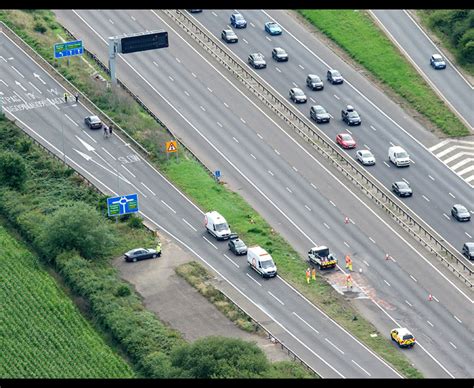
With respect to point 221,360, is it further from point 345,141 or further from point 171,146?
point 345,141

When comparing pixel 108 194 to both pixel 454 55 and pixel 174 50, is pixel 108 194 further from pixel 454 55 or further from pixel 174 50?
pixel 454 55

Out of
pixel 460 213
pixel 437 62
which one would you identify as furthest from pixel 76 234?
pixel 437 62

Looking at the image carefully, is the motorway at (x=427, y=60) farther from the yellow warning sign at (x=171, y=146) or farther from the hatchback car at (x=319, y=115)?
the yellow warning sign at (x=171, y=146)

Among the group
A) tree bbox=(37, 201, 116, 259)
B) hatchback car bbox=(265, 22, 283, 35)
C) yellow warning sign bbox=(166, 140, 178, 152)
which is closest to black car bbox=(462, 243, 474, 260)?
yellow warning sign bbox=(166, 140, 178, 152)

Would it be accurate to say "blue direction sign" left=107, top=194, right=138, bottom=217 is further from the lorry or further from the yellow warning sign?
the lorry

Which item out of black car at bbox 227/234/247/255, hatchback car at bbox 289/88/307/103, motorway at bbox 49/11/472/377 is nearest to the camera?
motorway at bbox 49/11/472/377
